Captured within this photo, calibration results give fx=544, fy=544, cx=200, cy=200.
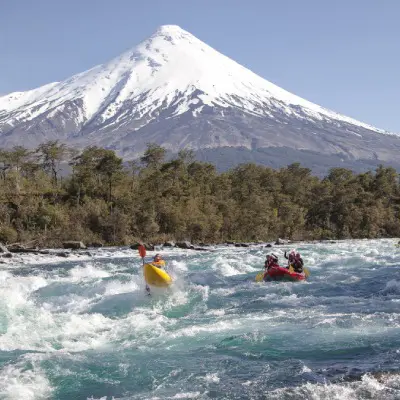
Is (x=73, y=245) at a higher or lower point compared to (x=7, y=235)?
lower

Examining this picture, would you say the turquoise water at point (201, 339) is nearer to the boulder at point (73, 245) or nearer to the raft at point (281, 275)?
the raft at point (281, 275)

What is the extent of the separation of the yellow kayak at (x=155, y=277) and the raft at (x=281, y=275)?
3485mm

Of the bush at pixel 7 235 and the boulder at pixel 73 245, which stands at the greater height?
the bush at pixel 7 235

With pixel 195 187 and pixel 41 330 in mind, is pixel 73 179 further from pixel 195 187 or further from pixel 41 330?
pixel 41 330

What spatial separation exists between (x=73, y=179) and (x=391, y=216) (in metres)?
30.3

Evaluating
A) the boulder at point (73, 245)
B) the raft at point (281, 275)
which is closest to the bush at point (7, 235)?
the boulder at point (73, 245)

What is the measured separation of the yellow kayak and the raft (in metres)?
3.49

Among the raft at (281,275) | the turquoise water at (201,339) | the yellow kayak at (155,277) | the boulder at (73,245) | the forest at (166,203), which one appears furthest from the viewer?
the forest at (166,203)

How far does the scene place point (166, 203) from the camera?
41438mm

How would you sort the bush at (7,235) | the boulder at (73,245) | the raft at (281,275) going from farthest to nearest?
the bush at (7,235) < the boulder at (73,245) < the raft at (281,275)

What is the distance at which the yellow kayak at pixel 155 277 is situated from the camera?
15.0 meters

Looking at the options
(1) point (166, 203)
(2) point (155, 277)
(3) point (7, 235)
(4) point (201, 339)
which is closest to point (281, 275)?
(2) point (155, 277)

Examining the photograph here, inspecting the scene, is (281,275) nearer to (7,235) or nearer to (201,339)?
(201,339)

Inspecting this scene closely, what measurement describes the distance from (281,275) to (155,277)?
409cm
